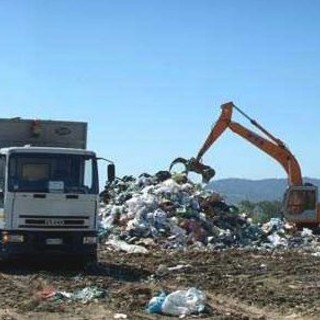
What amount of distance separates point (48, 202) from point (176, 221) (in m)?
11.0

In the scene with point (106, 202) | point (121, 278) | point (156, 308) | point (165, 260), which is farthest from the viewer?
point (106, 202)

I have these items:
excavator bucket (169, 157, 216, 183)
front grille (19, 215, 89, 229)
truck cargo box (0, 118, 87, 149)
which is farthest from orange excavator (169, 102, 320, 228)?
front grille (19, 215, 89, 229)

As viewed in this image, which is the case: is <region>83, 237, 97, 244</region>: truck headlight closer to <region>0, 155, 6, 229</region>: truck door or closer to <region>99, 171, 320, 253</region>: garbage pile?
<region>0, 155, 6, 229</region>: truck door

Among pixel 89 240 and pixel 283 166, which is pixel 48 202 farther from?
pixel 283 166

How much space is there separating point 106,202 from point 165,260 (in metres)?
11.0

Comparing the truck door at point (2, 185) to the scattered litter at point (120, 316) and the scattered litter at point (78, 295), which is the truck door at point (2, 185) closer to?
the scattered litter at point (78, 295)

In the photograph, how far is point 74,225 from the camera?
57.5 ft

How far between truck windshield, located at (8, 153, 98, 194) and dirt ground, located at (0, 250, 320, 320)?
1846 mm

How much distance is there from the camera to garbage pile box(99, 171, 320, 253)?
26.6 metres

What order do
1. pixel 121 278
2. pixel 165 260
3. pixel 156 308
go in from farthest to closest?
pixel 165 260
pixel 121 278
pixel 156 308

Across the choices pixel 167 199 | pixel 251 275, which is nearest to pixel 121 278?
pixel 251 275

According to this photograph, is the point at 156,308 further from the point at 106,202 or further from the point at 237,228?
the point at 106,202

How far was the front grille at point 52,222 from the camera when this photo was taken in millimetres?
17297

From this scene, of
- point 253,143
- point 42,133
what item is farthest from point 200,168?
point 42,133
